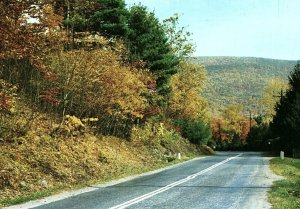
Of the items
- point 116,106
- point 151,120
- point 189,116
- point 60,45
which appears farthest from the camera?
point 189,116

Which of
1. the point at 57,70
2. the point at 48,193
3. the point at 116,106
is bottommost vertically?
the point at 48,193

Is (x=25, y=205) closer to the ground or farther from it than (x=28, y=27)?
closer to the ground

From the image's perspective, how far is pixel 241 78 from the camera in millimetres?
168000

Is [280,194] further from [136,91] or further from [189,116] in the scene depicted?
[189,116]

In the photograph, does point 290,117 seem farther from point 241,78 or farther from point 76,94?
point 241,78

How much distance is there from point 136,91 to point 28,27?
13046 mm

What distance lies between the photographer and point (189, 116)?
176 ft

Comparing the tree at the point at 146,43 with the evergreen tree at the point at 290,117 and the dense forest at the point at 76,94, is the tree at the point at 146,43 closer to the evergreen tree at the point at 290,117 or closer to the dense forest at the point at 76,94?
the dense forest at the point at 76,94

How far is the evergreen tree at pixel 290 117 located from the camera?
4616 centimetres

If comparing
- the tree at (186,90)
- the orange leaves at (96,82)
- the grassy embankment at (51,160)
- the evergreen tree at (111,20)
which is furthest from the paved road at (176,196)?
the tree at (186,90)

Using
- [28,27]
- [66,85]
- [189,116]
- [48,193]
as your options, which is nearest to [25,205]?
[48,193]

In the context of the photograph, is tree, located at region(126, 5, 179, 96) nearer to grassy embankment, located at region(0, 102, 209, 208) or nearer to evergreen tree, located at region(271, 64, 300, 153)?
grassy embankment, located at region(0, 102, 209, 208)

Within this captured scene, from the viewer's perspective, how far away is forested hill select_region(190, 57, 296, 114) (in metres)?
153

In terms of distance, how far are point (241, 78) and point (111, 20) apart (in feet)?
475
